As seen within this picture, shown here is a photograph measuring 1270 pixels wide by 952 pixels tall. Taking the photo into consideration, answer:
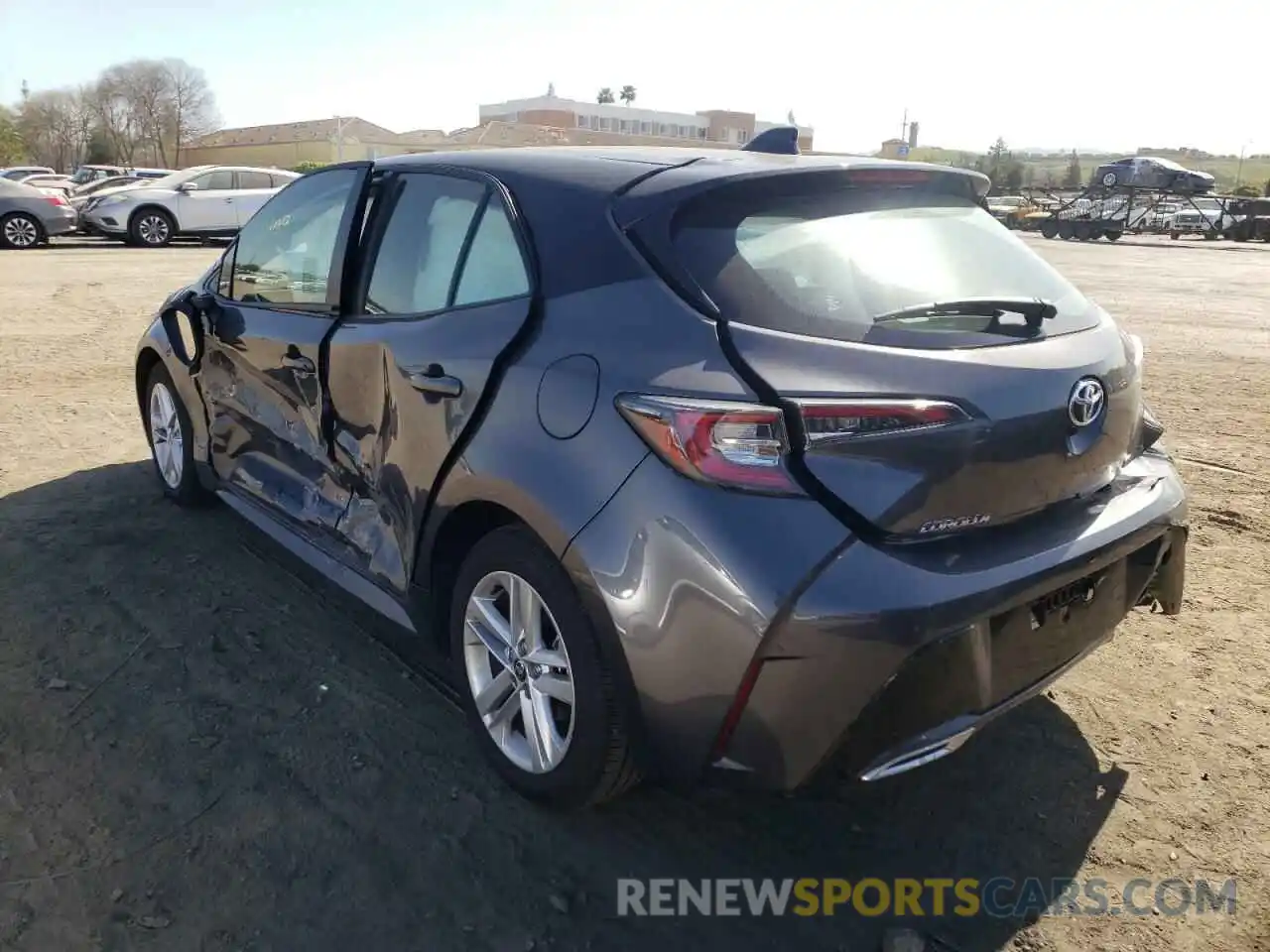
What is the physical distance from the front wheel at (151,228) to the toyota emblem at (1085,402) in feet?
69.0

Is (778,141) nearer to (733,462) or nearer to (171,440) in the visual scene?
(733,462)

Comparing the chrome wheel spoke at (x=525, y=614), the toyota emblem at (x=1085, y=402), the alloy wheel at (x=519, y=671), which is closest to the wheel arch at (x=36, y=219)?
the alloy wheel at (x=519, y=671)

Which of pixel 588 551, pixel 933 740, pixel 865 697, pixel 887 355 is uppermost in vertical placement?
pixel 887 355

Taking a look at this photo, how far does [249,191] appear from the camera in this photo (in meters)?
20.5

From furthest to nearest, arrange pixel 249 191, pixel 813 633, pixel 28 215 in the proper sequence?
pixel 249 191, pixel 28 215, pixel 813 633

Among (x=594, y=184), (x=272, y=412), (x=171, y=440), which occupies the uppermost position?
(x=594, y=184)

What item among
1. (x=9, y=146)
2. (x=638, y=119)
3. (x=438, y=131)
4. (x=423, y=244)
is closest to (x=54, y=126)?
(x=9, y=146)

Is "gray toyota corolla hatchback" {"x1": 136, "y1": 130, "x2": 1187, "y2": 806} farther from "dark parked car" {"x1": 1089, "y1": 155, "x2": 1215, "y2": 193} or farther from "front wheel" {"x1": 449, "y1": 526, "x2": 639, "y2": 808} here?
"dark parked car" {"x1": 1089, "y1": 155, "x2": 1215, "y2": 193}

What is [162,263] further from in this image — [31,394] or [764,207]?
[764,207]

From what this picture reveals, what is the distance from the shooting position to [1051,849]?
2.52 m

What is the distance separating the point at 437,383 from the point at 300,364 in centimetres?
93

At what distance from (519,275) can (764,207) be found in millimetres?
659

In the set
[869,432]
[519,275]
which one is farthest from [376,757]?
[869,432]

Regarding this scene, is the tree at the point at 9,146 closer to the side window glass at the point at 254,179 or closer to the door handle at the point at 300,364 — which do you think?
the side window glass at the point at 254,179
